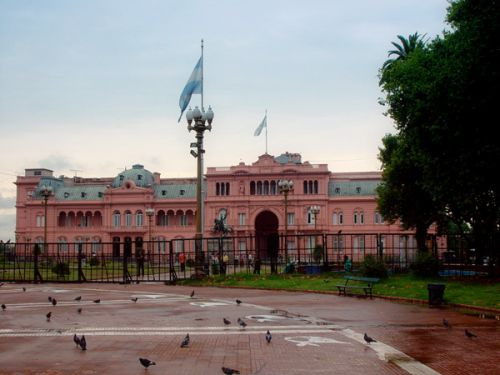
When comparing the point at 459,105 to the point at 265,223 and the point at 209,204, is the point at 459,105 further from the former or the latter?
the point at 265,223

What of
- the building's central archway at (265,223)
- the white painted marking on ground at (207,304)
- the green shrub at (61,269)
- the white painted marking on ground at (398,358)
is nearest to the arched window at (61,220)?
the building's central archway at (265,223)

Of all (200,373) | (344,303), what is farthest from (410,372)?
(344,303)

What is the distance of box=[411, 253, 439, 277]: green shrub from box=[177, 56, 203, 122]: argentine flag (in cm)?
1259

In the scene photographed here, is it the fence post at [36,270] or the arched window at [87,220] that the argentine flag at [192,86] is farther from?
the arched window at [87,220]

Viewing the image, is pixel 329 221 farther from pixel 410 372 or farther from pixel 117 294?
pixel 410 372

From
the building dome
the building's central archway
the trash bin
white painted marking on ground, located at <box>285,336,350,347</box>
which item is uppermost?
the building dome

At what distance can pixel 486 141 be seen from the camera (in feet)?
72.5

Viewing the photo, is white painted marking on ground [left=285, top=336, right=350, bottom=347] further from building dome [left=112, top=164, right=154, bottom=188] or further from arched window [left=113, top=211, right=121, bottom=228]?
building dome [left=112, top=164, right=154, bottom=188]

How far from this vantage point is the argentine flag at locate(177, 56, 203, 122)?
2972 cm

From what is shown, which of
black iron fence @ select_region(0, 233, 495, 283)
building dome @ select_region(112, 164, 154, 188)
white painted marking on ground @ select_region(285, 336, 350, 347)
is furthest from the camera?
building dome @ select_region(112, 164, 154, 188)

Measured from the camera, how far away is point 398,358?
9.87m

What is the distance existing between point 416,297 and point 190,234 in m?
69.6

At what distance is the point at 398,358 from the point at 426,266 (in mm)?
16207

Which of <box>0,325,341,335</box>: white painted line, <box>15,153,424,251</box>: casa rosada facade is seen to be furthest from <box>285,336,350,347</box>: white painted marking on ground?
<box>15,153,424,251</box>: casa rosada facade
